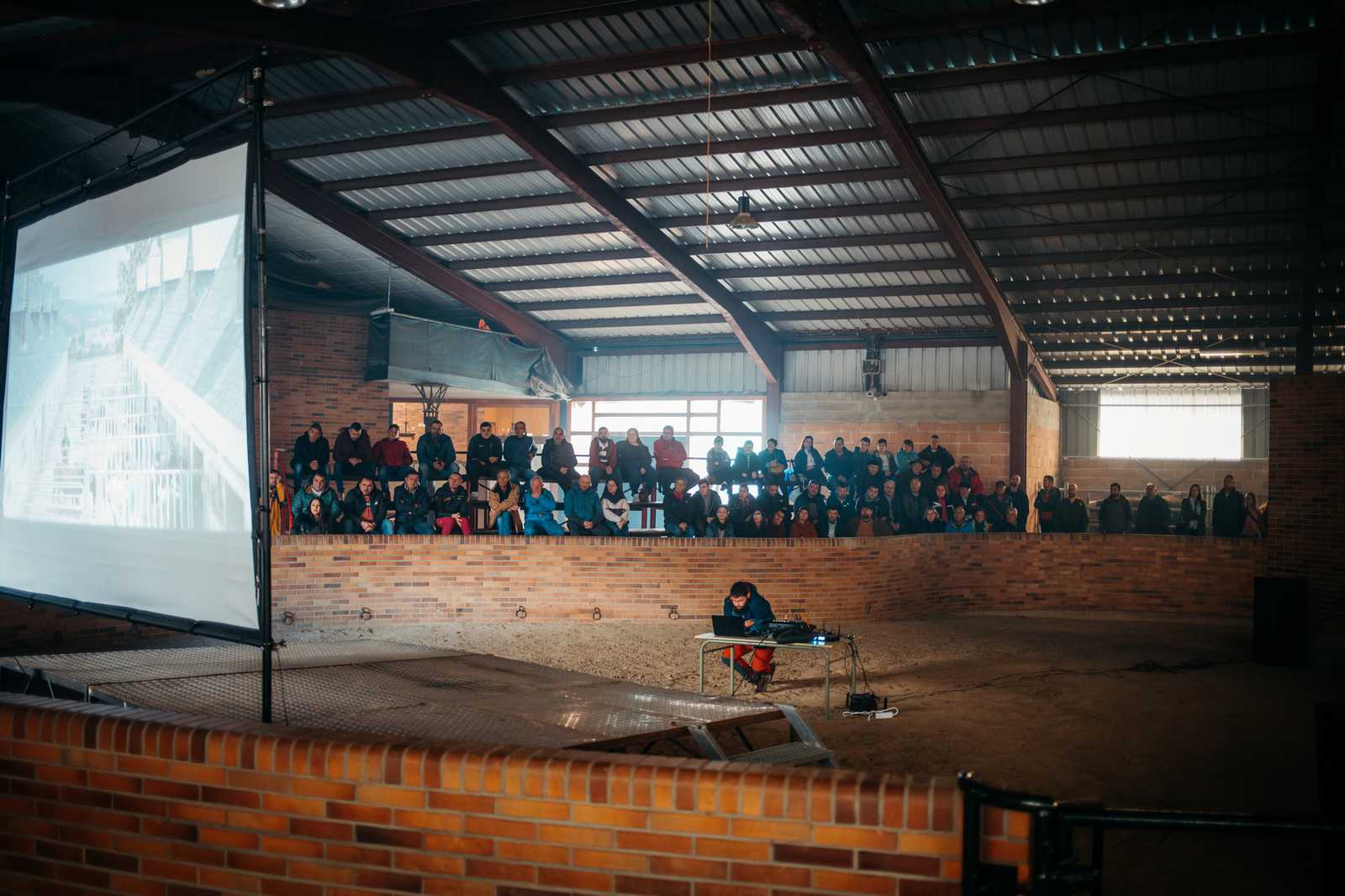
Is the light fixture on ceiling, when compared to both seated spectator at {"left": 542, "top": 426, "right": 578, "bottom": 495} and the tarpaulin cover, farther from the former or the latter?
the tarpaulin cover

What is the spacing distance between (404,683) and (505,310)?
47.1 ft

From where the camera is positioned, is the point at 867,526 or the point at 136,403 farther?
the point at 867,526

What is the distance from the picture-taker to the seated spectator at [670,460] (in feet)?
46.7

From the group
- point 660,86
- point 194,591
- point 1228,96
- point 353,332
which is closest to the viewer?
point 194,591

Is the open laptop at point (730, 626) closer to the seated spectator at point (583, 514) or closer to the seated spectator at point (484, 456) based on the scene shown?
the seated spectator at point (583, 514)

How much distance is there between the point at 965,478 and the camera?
1543 centimetres

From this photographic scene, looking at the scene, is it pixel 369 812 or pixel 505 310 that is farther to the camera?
pixel 505 310

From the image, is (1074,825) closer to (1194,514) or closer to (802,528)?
(802,528)

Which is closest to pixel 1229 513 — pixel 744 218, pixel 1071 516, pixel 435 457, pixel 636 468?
pixel 1071 516

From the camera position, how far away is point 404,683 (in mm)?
5289

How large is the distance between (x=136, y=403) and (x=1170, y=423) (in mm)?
21409

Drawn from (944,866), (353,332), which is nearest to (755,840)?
(944,866)

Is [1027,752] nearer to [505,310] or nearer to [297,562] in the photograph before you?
[297,562]

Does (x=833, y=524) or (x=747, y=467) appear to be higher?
(x=747, y=467)
